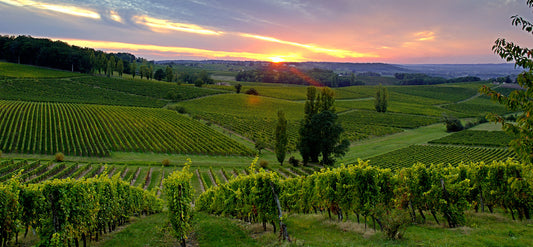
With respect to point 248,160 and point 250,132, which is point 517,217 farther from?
point 250,132

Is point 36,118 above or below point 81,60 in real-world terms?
below

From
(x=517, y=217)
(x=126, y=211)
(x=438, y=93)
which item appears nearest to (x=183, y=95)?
(x=126, y=211)

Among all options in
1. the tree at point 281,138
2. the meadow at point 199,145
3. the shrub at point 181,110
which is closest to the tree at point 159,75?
the meadow at point 199,145

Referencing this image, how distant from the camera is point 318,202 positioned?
19016 millimetres

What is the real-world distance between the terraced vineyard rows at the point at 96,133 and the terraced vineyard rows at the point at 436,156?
25.8m

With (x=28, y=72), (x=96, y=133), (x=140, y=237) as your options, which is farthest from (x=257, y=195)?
(x=28, y=72)

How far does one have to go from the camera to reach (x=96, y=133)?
2299 inches

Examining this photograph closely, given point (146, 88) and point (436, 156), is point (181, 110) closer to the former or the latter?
point (146, 88)

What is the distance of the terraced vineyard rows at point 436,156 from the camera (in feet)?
174

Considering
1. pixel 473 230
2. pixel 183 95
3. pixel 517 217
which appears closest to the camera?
pixel 473 230

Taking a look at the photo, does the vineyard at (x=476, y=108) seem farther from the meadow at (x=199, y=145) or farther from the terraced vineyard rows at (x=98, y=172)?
the terraced vineyard rows at (x=98, y=172)

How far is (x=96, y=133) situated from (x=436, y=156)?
65.7m

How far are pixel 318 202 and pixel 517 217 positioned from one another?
10980mm

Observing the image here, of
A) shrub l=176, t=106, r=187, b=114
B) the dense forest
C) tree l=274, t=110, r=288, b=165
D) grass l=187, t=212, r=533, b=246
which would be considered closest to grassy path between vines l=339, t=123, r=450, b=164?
tree l=274, t=110, r=288, b=165
